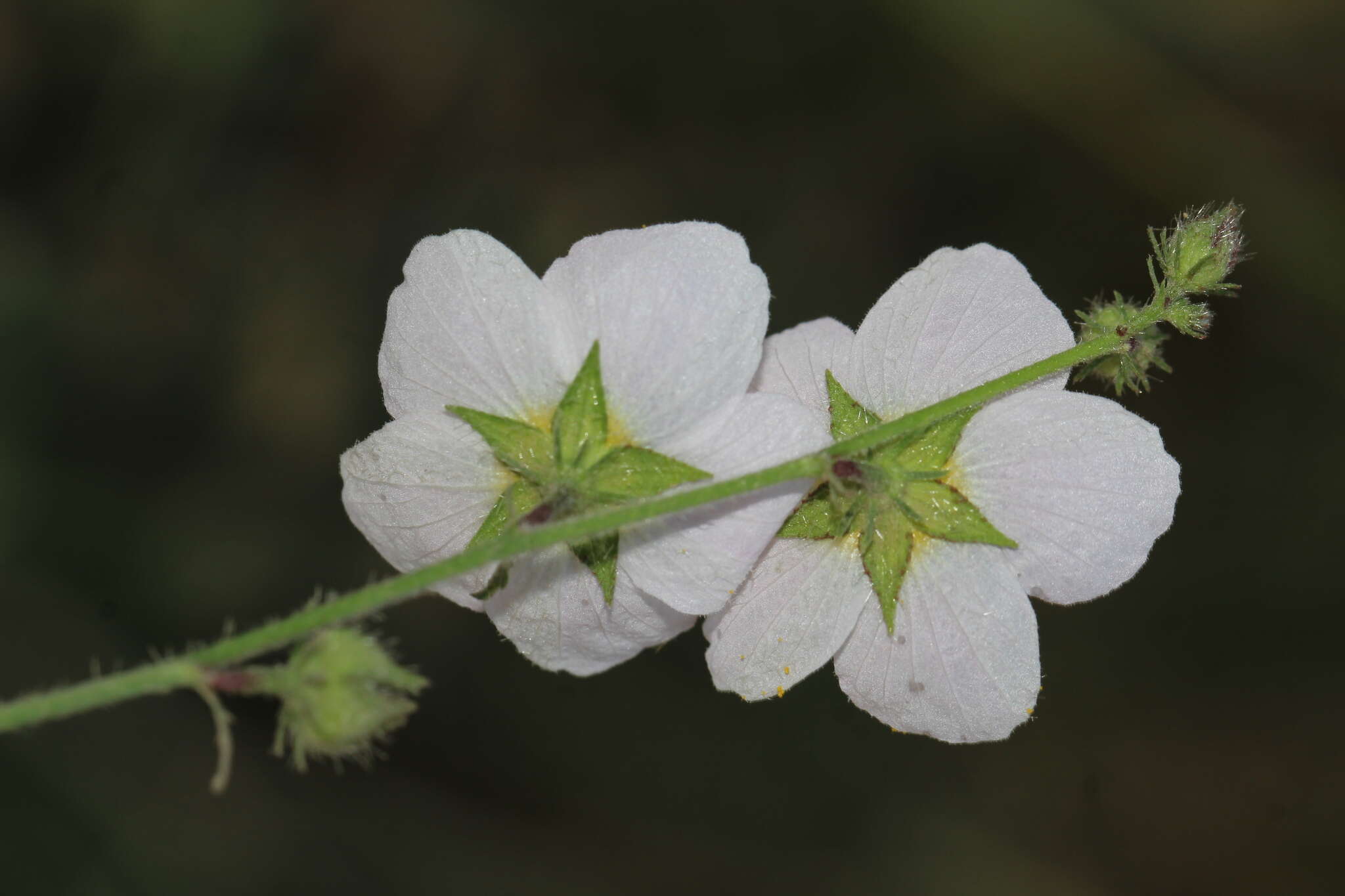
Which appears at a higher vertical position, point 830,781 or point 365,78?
point 365,78

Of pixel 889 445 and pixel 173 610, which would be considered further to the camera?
pixel 173 610

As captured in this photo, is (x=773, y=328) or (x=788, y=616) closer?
(x=788, y=616)

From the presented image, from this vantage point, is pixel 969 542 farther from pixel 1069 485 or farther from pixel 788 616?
pixel 788 616

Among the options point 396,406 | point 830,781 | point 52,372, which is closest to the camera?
point 396,406

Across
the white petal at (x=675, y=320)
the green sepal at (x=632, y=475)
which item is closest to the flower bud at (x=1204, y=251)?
the white petal at (x=675, y=320)

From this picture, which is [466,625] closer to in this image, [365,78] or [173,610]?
[173,610]

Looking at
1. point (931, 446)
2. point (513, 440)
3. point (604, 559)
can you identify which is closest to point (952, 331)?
point (931, 446)

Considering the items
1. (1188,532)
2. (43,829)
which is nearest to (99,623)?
(43,829)
